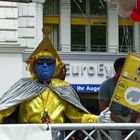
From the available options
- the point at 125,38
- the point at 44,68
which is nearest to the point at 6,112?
the point at 44,68

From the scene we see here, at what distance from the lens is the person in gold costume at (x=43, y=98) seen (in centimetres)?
588

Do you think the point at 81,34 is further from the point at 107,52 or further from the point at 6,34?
the point at 6,34

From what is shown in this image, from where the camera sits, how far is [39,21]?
62.4 ft

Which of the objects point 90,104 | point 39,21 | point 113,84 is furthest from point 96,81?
point 113,84

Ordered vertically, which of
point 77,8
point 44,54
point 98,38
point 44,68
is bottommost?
point 44,68

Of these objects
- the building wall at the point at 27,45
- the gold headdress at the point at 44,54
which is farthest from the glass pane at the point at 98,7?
the gold headdress at the point at 44,54

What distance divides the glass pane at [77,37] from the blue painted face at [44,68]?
1348 centimetres

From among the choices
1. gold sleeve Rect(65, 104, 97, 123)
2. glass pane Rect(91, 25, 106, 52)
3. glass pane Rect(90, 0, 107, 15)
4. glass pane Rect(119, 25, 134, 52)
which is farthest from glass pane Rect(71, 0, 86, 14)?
gold sleeve Rect(65, 104, 97, 123)

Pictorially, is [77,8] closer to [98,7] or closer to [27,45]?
[98,7]

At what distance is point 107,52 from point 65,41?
1347 mm

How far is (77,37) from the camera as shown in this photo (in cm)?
1978

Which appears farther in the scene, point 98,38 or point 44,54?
point 98,38

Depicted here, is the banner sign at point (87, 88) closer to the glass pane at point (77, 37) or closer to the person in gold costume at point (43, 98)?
Result: the glass pane at point (77, 37)

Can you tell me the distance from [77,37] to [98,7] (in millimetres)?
1235
